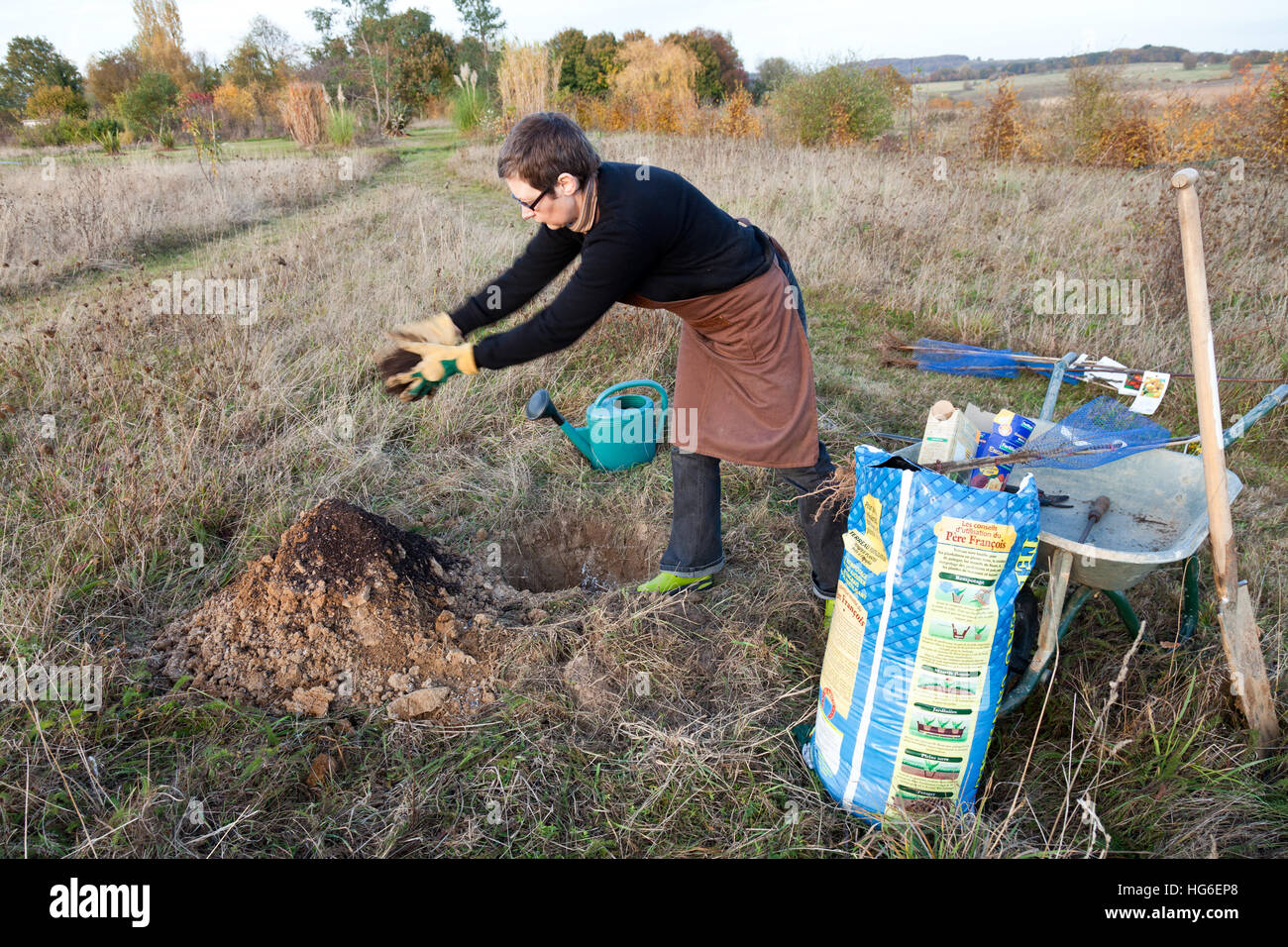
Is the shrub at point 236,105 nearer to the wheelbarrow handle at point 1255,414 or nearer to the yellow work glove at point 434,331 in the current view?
the yellow work glove at point 434,331

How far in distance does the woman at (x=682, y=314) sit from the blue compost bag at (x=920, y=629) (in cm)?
65

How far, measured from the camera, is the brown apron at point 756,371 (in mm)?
2361

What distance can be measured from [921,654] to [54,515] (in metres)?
3.29

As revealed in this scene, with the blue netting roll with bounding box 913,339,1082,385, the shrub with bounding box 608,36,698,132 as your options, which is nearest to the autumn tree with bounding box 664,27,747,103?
the shrub with bounding box 608,36,698,132

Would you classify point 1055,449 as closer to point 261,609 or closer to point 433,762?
point 433,762

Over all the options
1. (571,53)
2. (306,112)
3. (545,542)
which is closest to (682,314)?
(545,542)

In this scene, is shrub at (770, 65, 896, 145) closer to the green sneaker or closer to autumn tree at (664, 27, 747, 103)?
autumn tree at (664, 27, 747, 103)

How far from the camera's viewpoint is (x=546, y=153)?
1.98 m

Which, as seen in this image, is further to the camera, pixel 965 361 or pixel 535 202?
pixel 965 361

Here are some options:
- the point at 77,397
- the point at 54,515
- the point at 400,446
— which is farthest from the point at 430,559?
the point at 77,397

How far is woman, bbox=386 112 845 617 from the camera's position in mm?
2053

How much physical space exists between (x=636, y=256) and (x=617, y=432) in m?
1.59

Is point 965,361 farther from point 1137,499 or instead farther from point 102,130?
point 102,130

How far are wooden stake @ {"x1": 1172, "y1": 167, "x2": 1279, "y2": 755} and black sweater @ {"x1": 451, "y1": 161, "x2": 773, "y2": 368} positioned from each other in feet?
3.75
